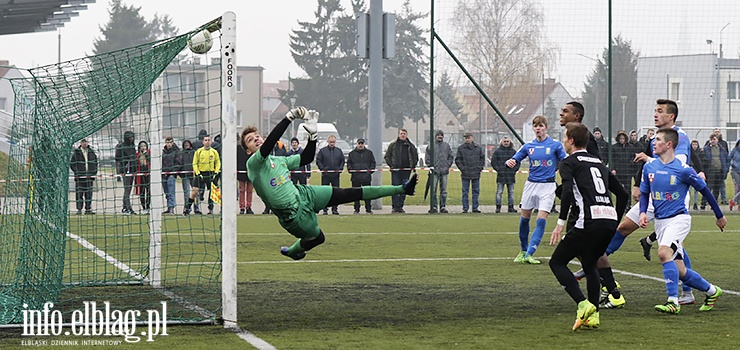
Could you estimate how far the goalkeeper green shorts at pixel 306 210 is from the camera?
1006cm

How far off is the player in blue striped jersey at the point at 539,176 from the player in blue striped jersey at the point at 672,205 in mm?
3882

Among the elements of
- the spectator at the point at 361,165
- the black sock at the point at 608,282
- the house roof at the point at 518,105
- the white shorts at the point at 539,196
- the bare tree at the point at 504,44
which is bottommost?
the black sock at the point at 608,282

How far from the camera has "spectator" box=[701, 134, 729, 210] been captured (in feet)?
85.6

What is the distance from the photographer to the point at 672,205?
991 cm

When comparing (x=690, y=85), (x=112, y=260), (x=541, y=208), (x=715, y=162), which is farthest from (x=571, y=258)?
(x=715, y=162)

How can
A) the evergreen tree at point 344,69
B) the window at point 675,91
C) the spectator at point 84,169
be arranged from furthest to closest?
1. the evergreen tree at point 344,69
2. the window at point 675,91
3. the spectator at point 84,169

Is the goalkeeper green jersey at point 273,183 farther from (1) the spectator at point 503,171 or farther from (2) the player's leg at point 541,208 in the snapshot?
(1) the spectator at point 503,171

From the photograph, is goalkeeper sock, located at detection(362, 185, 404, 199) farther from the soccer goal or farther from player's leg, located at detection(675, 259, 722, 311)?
player's leg, located at detection(675, 259, 722, 311)

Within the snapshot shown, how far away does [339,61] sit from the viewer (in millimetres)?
81562

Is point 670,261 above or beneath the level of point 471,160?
beneath

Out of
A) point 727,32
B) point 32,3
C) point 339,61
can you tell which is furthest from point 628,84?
point 339,61

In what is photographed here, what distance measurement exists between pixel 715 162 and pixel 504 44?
20.3 feet

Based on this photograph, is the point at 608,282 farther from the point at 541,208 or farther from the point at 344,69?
the point at 344,69

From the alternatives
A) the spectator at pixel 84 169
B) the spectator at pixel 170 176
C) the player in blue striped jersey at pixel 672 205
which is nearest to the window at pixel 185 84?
the spectator at pixel 84 169
